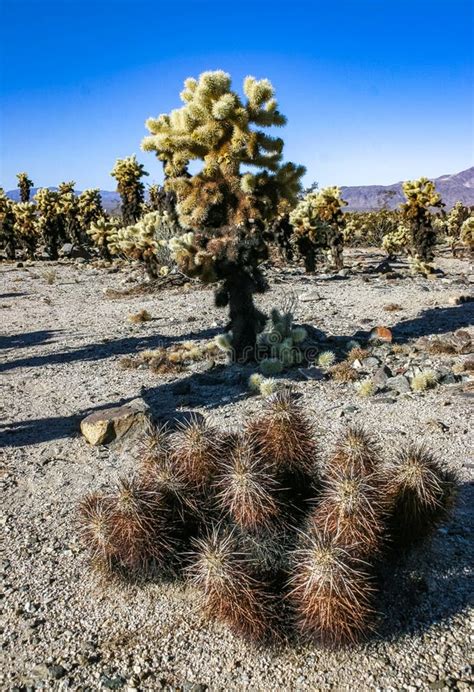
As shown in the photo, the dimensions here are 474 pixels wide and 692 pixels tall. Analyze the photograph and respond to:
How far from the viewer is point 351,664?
10.3ft

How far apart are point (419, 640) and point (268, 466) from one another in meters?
1.37

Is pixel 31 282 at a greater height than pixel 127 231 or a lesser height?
lesser

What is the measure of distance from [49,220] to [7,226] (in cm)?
246

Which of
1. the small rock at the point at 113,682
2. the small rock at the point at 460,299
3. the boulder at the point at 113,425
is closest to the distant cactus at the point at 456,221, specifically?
the small rock at the point at 460,299

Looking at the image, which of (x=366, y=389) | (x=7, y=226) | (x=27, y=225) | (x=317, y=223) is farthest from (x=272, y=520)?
(x=7, y=226)

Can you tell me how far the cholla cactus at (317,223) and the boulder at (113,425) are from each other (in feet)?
48.3

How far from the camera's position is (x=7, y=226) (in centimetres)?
3123

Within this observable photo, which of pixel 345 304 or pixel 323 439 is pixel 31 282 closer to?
pixel 345 304

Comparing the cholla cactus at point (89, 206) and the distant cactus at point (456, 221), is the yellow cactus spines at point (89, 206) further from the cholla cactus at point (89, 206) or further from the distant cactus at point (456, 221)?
the distant cactus at point (456, 221)

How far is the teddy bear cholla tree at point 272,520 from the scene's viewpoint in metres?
2.98

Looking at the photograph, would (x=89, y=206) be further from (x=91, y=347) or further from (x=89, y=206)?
(x=91, y=347)

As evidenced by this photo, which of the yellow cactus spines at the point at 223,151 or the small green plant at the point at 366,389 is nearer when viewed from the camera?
the small green plant at the point at 366,389

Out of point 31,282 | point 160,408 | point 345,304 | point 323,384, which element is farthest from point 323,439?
point 31,282

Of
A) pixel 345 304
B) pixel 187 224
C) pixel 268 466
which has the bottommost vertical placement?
pixel 345 304
